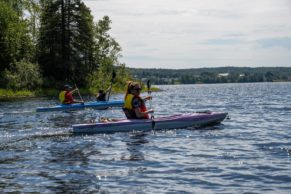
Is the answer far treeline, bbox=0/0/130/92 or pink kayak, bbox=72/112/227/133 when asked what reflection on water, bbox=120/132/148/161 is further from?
far treeline, bbox=0/0/130/92

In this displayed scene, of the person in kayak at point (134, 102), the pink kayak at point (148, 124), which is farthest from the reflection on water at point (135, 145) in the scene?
the person in kayak at point (134, 102)

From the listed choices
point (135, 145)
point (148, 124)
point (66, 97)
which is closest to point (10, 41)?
point (66, 97)

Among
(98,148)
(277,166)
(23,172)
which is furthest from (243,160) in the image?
(23,172)

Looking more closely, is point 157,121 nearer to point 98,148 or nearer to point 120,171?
point 98,148

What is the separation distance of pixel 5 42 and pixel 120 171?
169ft

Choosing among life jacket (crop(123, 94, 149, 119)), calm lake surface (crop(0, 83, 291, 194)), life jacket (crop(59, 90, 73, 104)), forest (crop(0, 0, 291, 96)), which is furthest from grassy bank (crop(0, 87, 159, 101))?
calm lake surface (crop(0, 83, 291, 194))

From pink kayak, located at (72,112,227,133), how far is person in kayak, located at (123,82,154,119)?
354mm

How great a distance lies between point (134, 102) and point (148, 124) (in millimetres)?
1102

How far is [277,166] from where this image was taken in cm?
1147

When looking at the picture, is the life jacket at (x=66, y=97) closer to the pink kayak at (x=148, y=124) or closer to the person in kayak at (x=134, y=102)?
the person in kayak at (x=134, y=102)

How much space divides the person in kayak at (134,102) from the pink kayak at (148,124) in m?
0.35

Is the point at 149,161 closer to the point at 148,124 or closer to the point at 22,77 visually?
the point at 148,124

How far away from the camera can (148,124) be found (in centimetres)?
1878

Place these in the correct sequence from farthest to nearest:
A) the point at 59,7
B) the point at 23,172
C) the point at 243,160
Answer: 1. the point at 59,7
2. the point at 243,160
3. the point at 23,172
